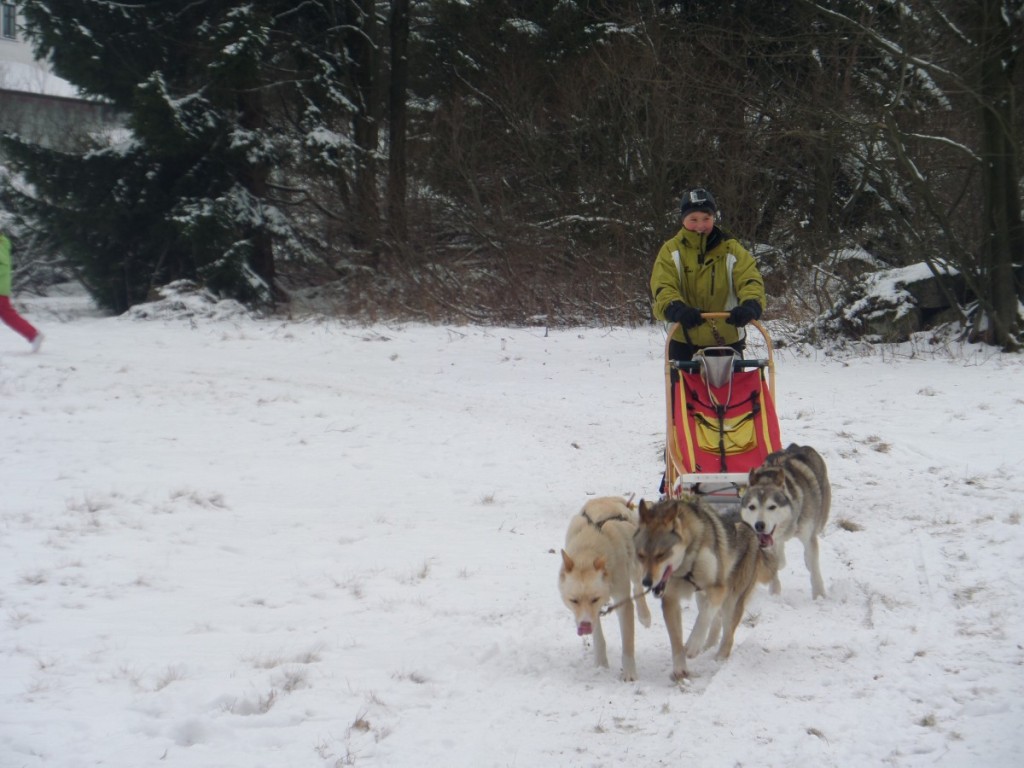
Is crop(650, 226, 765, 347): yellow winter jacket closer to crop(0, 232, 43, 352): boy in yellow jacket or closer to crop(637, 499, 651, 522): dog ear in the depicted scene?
crop(637, 499, 651, 522): dog ear

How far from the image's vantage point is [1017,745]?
11.7 ft

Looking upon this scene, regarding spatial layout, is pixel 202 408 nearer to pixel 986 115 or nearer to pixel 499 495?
pixel 499 495

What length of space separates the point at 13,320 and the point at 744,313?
34.8ft

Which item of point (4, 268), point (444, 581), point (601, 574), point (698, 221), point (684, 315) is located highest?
point (698, 221)

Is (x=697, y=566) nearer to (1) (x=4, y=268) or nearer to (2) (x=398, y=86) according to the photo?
(1) (x=4, y=268)

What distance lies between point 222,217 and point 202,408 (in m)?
11.1

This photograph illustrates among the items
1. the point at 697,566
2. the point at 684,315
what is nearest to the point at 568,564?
the point at 697,566

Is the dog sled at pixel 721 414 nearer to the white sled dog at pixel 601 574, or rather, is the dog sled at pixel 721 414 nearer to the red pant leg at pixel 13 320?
the white sled dog at pixel 601 574

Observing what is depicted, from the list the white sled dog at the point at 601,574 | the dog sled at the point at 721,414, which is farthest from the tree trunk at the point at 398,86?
the white sled dog at the point at 601,574

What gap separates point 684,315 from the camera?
244 inches

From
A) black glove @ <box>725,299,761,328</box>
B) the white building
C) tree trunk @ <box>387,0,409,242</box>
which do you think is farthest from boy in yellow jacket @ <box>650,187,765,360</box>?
the white building

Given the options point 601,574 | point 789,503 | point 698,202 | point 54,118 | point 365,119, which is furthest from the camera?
point 54,118

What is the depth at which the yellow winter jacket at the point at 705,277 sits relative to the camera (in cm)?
654

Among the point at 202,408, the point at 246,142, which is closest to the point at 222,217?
the point at 246,142
